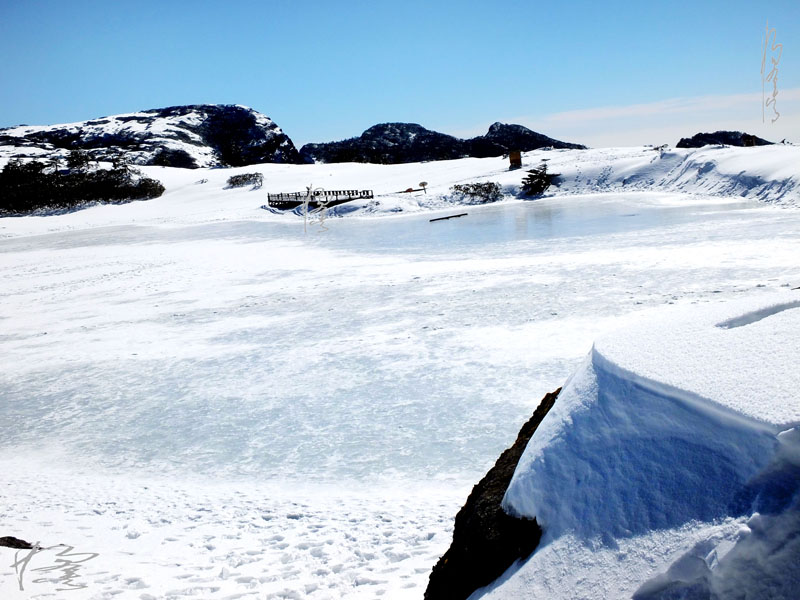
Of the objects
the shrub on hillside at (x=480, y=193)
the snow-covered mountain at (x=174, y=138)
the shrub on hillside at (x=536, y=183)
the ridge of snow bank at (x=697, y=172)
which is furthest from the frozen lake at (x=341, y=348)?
the snow-covered mountain at (x=174, y=138)

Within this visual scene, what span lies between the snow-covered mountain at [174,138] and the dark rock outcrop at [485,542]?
94.8 m

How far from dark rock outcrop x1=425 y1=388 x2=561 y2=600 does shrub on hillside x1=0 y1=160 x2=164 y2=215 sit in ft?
204

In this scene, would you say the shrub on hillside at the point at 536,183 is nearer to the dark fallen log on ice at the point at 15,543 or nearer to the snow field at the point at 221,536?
the snow field at the point at 221,536

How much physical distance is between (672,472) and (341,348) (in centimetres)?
726

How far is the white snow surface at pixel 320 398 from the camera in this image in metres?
4.09

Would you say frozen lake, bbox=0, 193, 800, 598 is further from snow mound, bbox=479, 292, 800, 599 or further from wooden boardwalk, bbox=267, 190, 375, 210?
wooden boardwalk, bbox=267, 190, 375, 210

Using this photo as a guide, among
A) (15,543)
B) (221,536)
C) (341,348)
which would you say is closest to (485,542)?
(221,536)

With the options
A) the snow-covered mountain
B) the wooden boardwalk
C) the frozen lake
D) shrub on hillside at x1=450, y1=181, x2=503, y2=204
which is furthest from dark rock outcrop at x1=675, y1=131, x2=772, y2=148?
the snow-covered mountain

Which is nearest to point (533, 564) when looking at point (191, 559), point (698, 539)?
point (698, 539)

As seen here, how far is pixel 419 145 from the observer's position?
116 meters

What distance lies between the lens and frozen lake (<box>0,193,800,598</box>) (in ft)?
19.6
